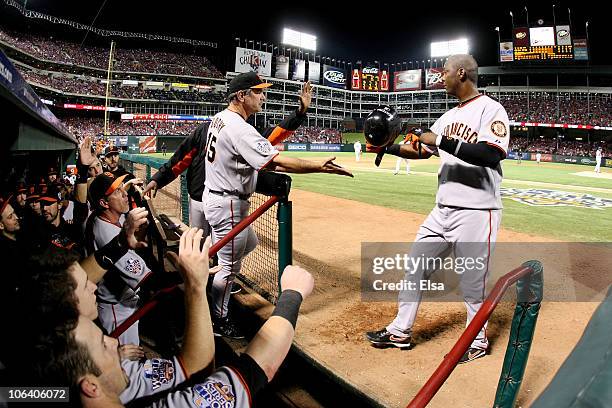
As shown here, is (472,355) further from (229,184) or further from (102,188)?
(102,188)

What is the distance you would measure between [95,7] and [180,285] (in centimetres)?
6052

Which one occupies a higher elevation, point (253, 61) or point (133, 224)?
point (253, 61)

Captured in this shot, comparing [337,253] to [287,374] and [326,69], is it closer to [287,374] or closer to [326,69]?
[287,374]

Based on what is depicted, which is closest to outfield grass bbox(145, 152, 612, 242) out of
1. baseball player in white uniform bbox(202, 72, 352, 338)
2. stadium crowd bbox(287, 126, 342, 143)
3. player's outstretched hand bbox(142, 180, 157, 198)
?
baseball player in white uniform bbox(202, 72, 352, 338)

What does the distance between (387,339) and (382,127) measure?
5.60 feet

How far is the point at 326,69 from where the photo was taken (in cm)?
7800

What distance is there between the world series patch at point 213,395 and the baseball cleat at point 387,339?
1.85 m

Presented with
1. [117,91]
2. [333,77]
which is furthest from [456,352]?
[333,77]

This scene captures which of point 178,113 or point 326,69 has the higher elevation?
point 326,69

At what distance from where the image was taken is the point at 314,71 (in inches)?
2980

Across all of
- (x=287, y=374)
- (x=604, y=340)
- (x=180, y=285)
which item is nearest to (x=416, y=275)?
(x=287, y=374)

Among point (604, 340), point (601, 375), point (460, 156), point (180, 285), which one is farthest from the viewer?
point (460, 156)

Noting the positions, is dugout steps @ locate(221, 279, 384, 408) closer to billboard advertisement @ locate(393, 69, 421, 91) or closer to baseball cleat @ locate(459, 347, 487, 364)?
baseball cleat @ locate(459, 347, 487, 364)

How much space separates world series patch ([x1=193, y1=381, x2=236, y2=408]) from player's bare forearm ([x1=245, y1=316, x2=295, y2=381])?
0.61 ft
